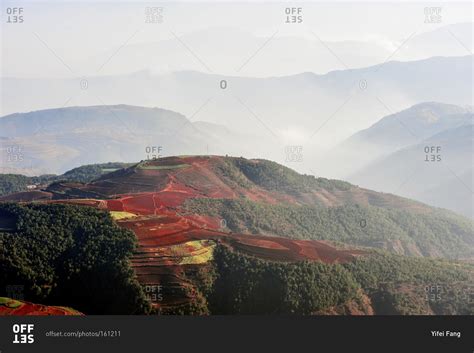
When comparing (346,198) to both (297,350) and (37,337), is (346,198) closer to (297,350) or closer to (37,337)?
(297,350)

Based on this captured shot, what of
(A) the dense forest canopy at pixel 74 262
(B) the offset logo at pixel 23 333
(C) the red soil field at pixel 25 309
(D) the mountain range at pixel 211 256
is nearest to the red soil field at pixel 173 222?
(D) the mountain range at pixel 211 256

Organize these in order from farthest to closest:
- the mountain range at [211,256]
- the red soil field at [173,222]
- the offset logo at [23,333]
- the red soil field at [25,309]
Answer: the red soil field at [173,222] < the mountain range at [211,256] < the red soil field at [25,309] < the offset logo at [23,333]

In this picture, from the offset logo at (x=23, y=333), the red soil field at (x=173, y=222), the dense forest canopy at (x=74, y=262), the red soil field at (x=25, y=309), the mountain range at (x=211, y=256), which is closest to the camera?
the offset logo at (x=23, y=333)

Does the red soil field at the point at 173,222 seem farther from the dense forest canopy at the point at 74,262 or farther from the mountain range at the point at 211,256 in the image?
the dense forest canopy at the point at 74,262

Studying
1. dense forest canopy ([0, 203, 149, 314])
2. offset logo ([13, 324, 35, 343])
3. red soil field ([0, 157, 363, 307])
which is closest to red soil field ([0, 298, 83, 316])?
dense forest canopy ([0, 203, 149, 314])

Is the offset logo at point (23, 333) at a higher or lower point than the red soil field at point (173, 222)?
lower

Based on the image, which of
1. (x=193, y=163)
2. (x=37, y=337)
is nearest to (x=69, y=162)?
(x=193, y=163)

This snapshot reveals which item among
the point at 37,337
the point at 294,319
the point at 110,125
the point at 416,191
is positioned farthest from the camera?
the point at 110,125

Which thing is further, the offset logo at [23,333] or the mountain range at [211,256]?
the mountain range at [211,256]

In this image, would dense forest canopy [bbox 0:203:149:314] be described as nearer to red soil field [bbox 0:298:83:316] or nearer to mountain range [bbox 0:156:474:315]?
mountain range [bbox 0:156:474:315]
